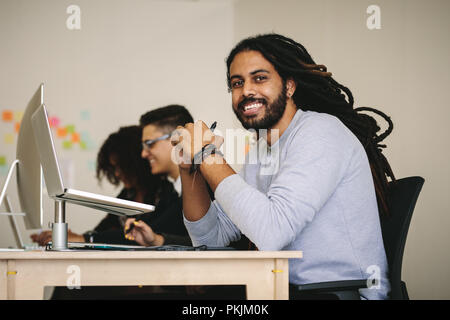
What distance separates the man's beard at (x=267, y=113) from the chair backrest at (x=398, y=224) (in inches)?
17.3

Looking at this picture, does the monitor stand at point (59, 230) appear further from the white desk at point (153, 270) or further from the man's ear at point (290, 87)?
the man's ear at point (290, 87)

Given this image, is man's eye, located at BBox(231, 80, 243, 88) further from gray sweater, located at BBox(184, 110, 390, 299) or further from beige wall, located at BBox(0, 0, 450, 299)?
beige wall, located at BBox(0, 0, 450, 299)

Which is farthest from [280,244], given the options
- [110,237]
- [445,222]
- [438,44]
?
[438,44]

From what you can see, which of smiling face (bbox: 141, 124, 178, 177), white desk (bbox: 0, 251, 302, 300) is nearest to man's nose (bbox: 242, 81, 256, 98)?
white desk (bbox: 0, 251, 302, 300)

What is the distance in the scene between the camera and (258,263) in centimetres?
98

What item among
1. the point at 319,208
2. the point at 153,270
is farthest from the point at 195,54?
the point at 153,270

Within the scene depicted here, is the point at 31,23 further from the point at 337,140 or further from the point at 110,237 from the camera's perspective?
the point at 337,140

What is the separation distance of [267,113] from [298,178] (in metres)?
0.43

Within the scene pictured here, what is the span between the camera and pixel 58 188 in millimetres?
1136

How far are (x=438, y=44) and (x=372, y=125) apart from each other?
2.45 m

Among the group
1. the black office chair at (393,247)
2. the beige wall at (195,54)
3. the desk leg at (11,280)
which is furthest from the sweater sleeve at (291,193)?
the beige wall at (195,54)

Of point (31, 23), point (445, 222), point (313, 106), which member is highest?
point (31, 23)

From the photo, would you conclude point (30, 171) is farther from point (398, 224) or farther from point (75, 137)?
point (75, 137)

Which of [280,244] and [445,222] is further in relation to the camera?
[445,222]
